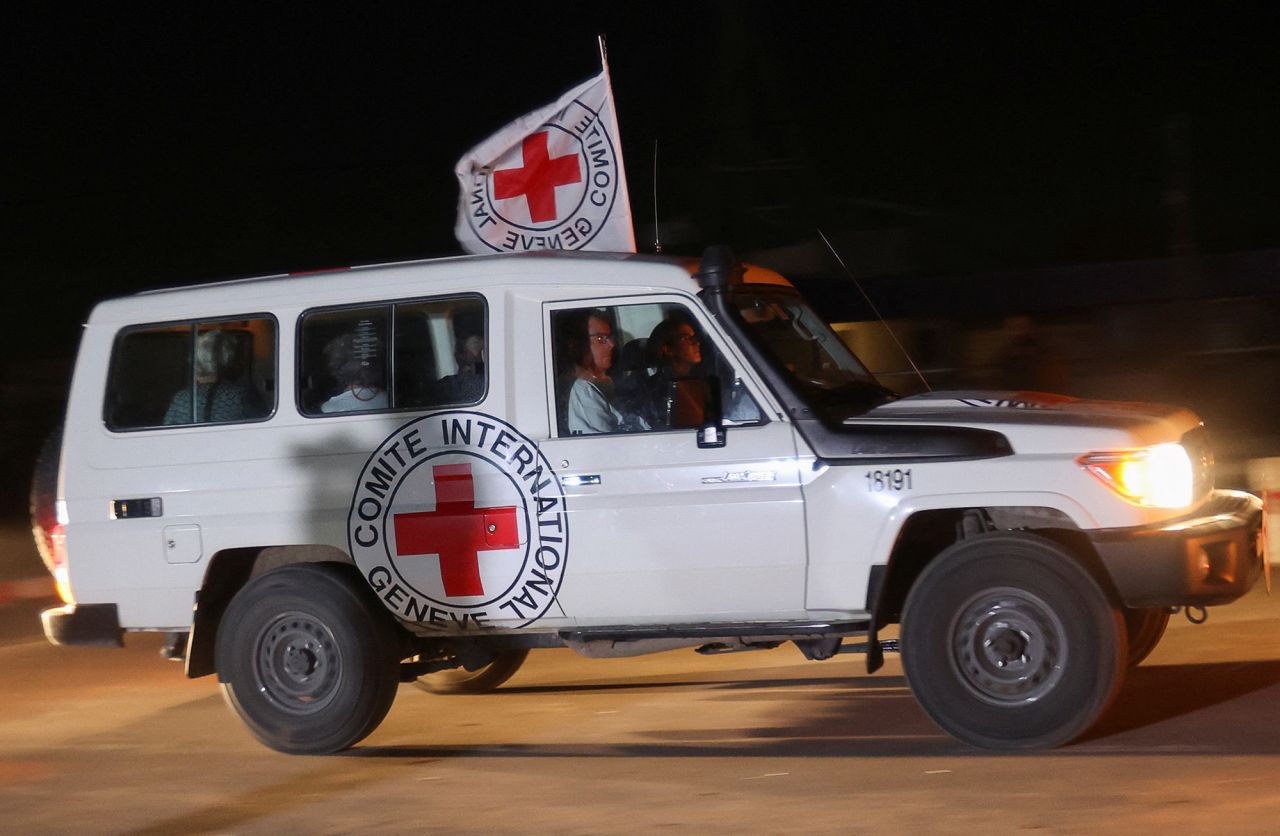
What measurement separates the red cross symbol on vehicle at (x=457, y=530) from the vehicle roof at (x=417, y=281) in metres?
0.83

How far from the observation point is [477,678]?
853 centimetres

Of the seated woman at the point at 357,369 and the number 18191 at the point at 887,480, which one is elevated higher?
the seated woman at the point at 357,369

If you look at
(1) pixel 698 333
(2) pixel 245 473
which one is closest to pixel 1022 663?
(1) pixel 698 333

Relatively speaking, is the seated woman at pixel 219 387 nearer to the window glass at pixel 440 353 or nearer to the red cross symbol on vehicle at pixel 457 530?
the window glass at pixel 440 353

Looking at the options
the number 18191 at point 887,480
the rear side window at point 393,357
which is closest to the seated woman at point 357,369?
the rear side window at point 393,357

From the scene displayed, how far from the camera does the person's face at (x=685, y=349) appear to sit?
6602 mm

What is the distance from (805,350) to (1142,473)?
1.55 meters

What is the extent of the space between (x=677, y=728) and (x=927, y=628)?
5.03ft

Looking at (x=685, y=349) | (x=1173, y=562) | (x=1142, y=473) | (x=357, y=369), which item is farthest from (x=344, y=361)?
(x=1173, y=562)

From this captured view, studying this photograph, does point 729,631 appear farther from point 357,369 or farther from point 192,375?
point 192,375

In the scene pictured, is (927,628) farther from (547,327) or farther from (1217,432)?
(1217,432)

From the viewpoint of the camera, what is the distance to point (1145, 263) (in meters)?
18.6

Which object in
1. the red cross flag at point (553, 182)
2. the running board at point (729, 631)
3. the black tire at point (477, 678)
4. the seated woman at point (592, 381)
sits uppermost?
the red cross flag at point (553, 182)

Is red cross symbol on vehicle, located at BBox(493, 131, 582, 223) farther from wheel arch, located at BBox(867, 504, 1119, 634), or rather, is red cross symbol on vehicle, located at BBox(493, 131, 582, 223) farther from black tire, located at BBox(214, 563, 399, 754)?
wheel arch, located at BBox(867, 504, 1119, 634)
